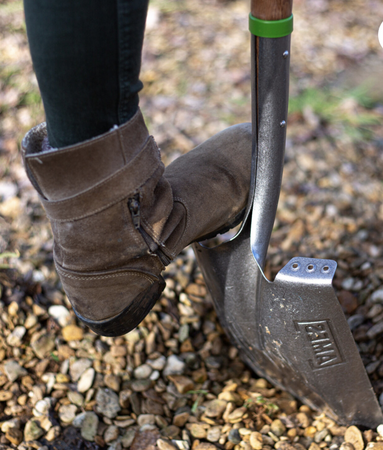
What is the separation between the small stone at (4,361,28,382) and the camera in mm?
1409

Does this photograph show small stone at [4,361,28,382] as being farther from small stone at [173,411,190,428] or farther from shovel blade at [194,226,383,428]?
shovel blade at [194,226,383,428]

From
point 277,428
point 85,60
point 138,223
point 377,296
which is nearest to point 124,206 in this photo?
point 138,223

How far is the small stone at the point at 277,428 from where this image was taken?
1.33 metres

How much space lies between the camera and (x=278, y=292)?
1229mm

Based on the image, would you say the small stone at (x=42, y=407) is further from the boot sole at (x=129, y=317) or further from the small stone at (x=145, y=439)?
the boot sole at (x=129, y=317)

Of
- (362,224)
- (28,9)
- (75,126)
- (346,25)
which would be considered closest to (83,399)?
(75,126)

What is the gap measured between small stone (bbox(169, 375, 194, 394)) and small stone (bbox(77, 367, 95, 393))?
0.81ft

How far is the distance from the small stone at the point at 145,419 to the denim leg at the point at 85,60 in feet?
2.83

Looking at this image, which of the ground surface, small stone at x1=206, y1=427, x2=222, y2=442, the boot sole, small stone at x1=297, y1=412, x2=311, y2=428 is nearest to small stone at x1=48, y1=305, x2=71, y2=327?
the ground surface

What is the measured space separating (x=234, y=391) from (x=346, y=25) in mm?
3058

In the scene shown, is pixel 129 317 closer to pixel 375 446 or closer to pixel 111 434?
pixel 111 434

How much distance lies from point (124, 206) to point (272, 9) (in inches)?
20.9

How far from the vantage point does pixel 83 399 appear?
1.40m

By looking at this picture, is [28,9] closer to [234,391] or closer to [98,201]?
[98,201]
